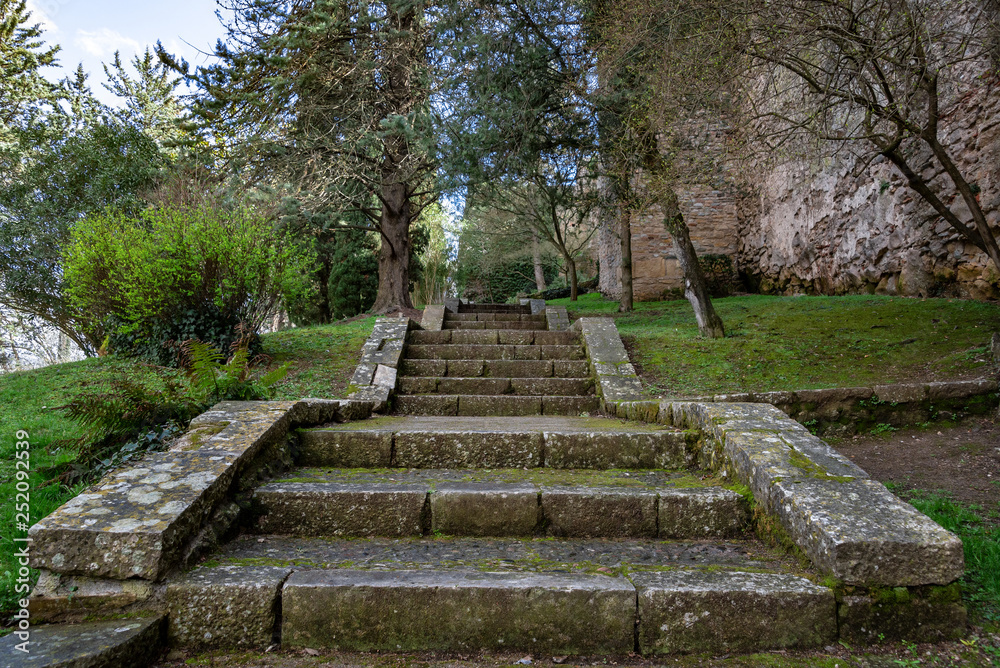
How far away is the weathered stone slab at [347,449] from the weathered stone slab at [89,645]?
152 cm

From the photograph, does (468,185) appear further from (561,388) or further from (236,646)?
(236,646)

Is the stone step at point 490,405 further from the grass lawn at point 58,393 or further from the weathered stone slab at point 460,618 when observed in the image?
the weathered stone slab at point 460,618

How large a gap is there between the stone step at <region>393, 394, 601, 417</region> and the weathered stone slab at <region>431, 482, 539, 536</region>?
2133mm

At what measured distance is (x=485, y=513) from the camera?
2639 mm

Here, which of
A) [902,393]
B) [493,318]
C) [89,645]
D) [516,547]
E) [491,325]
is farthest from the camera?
[493,318]

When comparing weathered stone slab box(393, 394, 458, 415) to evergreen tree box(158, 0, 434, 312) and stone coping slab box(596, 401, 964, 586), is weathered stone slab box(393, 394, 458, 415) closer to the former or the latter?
stone coping slab box(596, 401, 964, 586)

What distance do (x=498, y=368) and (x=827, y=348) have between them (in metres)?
3.69

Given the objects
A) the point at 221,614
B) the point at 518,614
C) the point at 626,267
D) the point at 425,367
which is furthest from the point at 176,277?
the point at 626,267

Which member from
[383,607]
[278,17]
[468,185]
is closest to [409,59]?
[278,17]

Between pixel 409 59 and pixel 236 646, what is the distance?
10520mm

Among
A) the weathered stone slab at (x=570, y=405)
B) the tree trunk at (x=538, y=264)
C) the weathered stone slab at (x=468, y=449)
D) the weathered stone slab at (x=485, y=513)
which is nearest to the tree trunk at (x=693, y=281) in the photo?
the weathered stone slab at (x=570, y=405)

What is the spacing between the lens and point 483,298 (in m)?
25.5

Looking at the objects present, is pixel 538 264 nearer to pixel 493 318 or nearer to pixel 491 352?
pixel 493 318

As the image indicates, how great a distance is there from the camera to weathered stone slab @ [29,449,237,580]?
2.01m
